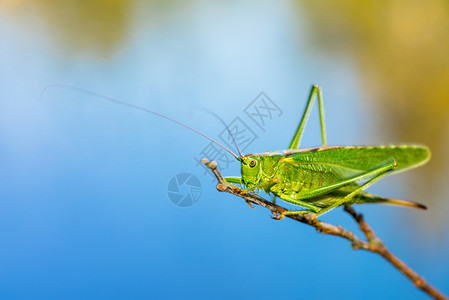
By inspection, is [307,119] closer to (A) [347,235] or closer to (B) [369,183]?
(B) [369,183]

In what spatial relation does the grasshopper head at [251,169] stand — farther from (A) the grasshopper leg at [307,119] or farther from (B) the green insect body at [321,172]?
(A) the grasshopper leg at [307,119]

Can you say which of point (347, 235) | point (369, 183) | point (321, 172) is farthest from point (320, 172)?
point (347, 235)

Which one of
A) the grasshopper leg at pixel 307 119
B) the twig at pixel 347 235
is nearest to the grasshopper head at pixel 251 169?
the twig at pixel 347 235

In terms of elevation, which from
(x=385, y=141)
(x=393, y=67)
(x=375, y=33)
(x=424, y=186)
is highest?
(x=375, y=33)

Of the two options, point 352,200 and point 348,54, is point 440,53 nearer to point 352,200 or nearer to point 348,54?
point 348,54

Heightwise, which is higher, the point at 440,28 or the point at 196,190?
the point at 440,28

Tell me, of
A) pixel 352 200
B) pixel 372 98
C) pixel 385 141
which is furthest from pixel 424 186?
pixel 352 200

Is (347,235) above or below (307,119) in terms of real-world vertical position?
below

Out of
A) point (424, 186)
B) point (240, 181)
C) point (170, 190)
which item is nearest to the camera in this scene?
point (170, 190)

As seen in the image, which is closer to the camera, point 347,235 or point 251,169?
point 347,235
